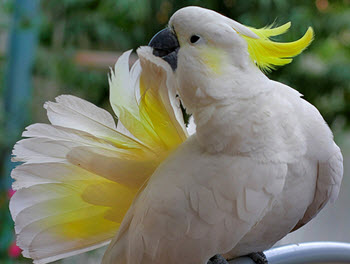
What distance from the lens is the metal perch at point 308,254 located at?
0.86 meters

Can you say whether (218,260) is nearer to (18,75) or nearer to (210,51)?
(210,51)

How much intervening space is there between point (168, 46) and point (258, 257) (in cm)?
41

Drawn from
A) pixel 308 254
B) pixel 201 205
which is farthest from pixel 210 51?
pixel 308 254

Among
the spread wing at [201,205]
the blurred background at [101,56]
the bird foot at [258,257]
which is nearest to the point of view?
the spread wing at [201,205]

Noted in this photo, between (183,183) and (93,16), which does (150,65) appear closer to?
(183,183)

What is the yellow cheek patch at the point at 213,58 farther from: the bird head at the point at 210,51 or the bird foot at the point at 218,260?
the bird foot at the point at 218,260

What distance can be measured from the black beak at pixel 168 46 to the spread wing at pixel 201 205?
5.5 inches

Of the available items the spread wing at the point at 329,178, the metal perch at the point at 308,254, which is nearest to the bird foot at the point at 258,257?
the metal perch at the point at 308,254

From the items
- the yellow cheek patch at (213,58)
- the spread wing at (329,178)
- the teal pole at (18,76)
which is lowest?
the teal pole at (18,76)

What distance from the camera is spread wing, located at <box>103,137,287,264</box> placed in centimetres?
66

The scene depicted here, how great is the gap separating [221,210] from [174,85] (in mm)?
198

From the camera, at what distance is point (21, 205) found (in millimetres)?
736

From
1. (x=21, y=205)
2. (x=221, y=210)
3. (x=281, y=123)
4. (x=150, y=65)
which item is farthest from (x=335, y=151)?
(x=21, y=205)

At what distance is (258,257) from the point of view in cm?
84
